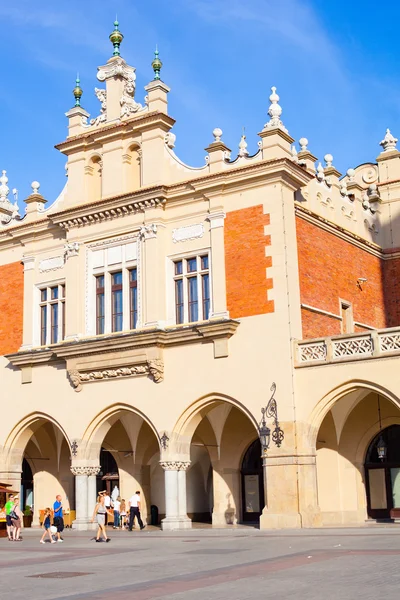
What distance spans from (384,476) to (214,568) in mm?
15141

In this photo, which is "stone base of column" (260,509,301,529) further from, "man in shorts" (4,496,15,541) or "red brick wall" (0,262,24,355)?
"red brick wall" (0,262,24,355)

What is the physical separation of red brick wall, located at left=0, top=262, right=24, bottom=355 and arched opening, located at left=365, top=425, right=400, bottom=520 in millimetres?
13706

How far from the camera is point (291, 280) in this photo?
26.0 m

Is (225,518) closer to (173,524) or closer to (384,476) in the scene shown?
(173,524)

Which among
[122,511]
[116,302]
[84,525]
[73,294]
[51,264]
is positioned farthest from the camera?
[51,264]

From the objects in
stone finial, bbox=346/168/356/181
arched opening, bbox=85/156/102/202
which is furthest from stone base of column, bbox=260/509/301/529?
stone finial, bbox=346/168/356/181

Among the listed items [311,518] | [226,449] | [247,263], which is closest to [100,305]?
[247,263]

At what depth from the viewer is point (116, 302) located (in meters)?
29.6

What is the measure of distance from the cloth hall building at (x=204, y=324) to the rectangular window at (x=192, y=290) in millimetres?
57

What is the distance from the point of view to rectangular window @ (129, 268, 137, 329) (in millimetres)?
28891

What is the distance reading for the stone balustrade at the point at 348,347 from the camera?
24.0 m

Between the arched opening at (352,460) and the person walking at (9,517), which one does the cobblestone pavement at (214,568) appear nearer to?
the person walking at (9,517)

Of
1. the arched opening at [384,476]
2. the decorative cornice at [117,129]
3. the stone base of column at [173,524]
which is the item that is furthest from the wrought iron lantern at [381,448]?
→ the decorative cornice at [117,129]

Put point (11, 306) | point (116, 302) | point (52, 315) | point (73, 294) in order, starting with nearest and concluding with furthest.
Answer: point (116, 302) < point (73, 294) < point (52, 315) < point (11, 306)
